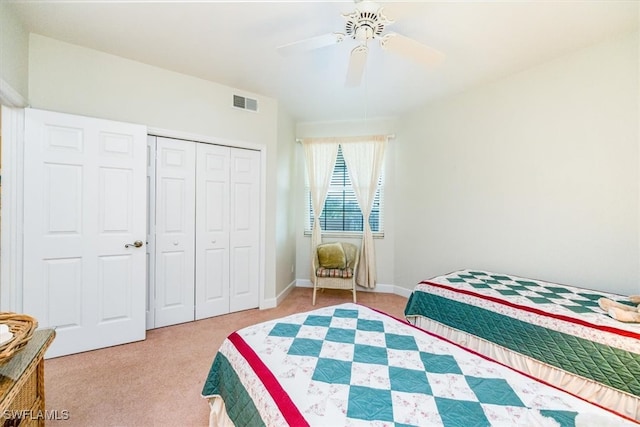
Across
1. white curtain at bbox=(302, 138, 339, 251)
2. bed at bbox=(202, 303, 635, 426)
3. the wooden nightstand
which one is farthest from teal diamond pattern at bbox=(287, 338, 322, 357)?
white curtain at bbox=(302, 138, 339, 251)

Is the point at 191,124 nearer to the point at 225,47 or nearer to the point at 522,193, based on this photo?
the point at 225,47

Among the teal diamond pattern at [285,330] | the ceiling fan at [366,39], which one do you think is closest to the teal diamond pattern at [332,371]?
the teal diamond pattern at [285,330]

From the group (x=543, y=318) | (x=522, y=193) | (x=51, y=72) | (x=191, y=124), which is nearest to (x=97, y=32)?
(x=51, y=72)

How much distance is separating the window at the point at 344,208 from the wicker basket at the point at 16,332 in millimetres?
3344

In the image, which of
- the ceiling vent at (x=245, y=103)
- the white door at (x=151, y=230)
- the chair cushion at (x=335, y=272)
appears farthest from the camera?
the chair cushion at (x=335, y=272)

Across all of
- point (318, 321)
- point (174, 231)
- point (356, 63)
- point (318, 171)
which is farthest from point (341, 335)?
point (318, 171)

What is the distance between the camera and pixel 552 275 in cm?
244

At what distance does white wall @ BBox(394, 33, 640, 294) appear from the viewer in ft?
6.83

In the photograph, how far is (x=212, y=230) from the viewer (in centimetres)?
298

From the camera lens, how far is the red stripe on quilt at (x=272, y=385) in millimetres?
869

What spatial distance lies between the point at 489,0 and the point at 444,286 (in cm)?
211

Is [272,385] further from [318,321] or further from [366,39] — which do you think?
[366,39]

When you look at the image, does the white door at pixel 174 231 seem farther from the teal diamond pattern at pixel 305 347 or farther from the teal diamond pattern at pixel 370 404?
the teal diamond pattern at pixel 370 404

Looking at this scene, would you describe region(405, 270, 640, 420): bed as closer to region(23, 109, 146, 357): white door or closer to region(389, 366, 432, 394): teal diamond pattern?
region(389, 366, 432, 394): teal diamond pattern
